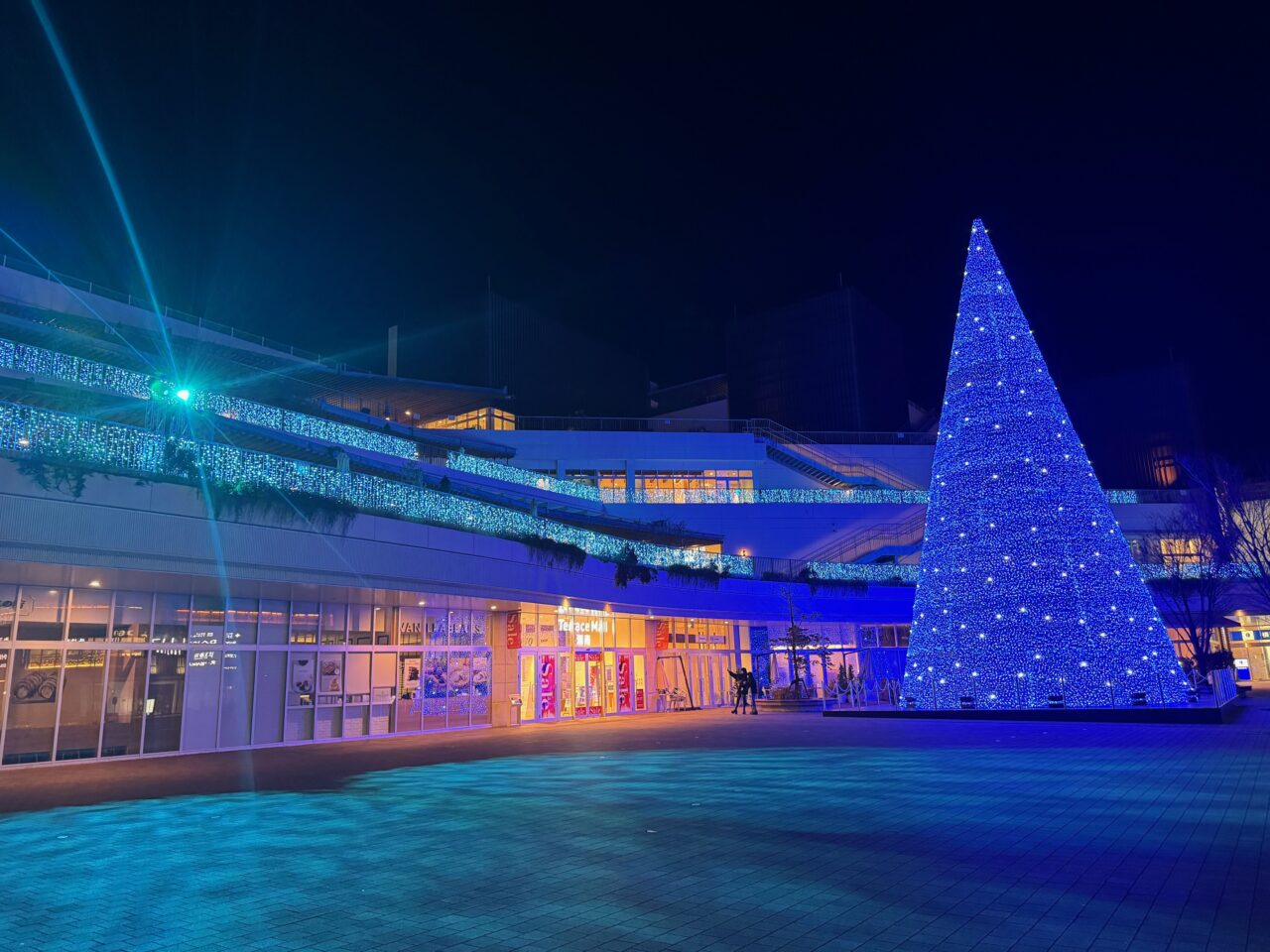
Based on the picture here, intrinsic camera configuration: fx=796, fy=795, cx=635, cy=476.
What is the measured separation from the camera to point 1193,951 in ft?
12.8

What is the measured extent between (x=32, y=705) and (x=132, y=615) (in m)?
2.16

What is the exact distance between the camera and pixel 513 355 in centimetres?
4931

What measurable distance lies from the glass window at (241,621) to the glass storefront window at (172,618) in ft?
2.74

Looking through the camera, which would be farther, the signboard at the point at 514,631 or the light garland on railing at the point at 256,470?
the signboard at the point at 514,631

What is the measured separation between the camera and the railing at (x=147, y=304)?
27234 mm

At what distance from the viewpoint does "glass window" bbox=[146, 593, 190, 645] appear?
16.0 metres

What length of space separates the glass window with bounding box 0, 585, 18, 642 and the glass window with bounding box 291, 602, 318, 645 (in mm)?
5142

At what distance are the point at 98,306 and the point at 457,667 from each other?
19784 mm

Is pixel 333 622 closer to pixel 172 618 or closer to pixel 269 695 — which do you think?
pixel 269 695

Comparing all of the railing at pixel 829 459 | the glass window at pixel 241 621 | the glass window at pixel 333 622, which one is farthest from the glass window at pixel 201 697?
the railing at pixel 829 459

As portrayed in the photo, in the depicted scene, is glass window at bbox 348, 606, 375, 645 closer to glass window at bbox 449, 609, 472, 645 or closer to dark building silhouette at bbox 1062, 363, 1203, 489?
glass window at bbox 449, 609, 472, 645

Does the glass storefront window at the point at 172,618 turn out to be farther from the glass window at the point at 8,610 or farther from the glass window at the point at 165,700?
the glass window at the point at 8,610

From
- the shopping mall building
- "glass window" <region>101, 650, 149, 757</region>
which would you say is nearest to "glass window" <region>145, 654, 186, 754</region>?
the shopping mall building

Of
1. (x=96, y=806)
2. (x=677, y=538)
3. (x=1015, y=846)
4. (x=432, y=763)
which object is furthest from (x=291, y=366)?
(x=1015, y=846)
